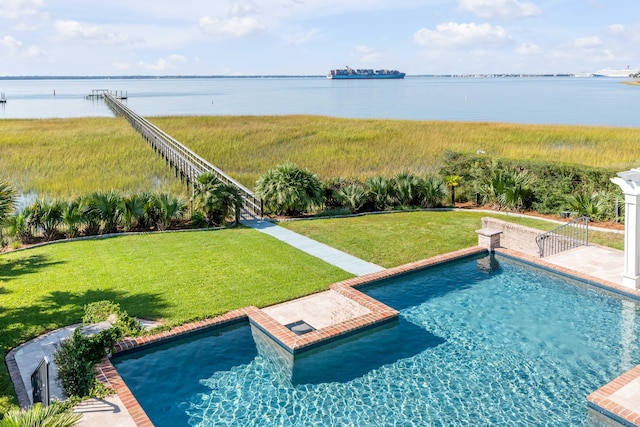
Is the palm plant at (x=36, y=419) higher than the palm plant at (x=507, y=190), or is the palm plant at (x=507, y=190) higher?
the palm plant at (x=507, y=190)

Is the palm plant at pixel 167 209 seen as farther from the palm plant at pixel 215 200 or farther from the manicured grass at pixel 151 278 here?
the manicured grass at pixel 151 278

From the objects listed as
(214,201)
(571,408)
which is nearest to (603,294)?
(571,408)

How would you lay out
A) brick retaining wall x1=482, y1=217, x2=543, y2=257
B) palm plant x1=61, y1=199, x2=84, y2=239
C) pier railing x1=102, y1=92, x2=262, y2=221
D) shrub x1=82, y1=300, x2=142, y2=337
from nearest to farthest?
shrub x1=82, y1=300, x2=142, y2=337 < brick retaining wall x1=482, y1=217, x2=543, y2=257 < palm plant x1=61, y1=199, x2=84, y2=239 < pier railing x1=102, y1=92, x2=262, y2=221

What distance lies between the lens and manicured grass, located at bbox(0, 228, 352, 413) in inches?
386

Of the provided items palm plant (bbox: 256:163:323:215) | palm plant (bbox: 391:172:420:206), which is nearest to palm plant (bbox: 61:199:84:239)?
palm plant (bbox: 256:163:323:215)

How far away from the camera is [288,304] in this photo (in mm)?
10336

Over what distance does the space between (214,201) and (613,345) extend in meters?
11.7

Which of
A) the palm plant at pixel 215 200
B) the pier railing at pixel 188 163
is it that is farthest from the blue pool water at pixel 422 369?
the pier railing at pixel 188 163

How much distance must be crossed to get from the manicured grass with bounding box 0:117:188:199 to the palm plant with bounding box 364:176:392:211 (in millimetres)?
9585

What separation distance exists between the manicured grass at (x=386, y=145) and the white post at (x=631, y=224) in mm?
14507

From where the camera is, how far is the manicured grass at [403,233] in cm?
1384

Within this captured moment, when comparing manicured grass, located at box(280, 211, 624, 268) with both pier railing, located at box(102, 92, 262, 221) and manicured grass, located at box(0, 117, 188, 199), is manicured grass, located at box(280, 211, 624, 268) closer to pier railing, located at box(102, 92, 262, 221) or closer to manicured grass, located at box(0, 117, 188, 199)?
pier railing, located at box(102, 92, 262, 221)

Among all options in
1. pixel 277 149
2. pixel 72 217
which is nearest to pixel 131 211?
pixel 72 217

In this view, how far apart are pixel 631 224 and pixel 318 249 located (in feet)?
Answer: 24.4
